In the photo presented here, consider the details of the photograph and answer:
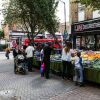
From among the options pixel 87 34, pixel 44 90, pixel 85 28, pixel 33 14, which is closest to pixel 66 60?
pixel 44 90

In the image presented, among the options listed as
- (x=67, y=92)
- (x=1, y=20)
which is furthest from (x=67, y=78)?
(x=1, y=20)

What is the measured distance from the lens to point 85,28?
95.2 ft

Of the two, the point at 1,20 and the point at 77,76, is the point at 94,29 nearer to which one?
the point at 1,20

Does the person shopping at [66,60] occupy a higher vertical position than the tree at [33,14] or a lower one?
lower

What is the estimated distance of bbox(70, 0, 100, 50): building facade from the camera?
27.5 m

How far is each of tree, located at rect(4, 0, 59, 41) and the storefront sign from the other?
2790mm

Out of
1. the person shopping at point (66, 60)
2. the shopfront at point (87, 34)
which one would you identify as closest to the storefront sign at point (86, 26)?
the shopfront at point (87, 34)

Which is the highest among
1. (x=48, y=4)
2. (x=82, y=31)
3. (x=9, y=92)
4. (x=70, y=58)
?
(x=48, y=4)

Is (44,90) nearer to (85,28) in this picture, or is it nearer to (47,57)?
(47,57)

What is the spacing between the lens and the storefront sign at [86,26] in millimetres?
27141

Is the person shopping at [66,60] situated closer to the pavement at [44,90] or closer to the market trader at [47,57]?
the pavement at [44,90]

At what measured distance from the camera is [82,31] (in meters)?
29.6

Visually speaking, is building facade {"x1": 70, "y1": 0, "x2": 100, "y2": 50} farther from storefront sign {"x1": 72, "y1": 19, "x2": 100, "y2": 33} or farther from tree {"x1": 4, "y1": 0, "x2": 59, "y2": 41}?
tree {"x1": 4, "y1": 0, "x2": 59, "y2": 41}

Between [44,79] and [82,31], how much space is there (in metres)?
14.8
